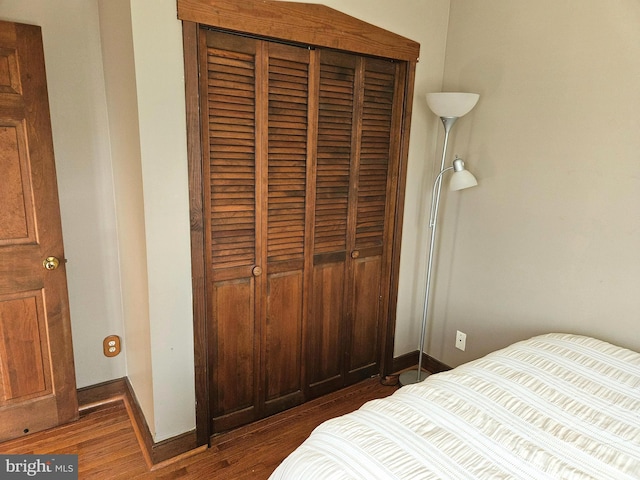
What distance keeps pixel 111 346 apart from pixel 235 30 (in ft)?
5.74

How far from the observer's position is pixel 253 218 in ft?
6.73

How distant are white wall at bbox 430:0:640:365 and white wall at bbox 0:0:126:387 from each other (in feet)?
6.21

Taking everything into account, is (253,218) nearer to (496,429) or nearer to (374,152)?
(374,152)

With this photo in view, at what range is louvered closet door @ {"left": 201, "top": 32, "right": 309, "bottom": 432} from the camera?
6.18ft

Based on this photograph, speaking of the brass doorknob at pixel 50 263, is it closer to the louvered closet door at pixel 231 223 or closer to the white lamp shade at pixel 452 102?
the louvered closet door at pixel 231 223

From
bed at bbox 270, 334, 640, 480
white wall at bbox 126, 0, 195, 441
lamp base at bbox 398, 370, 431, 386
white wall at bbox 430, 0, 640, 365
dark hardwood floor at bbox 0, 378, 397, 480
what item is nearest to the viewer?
bed at bbox 270, 334, 640, 480

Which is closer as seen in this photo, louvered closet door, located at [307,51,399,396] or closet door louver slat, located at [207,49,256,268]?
closet door louver slat, located at [207,49,256,268]

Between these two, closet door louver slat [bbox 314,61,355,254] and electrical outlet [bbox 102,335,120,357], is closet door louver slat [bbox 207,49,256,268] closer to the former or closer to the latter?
closet door louver slat [bbox 314,61,355,254]

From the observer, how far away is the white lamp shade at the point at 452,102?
2.16 metres

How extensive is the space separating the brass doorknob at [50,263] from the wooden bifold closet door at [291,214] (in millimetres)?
737

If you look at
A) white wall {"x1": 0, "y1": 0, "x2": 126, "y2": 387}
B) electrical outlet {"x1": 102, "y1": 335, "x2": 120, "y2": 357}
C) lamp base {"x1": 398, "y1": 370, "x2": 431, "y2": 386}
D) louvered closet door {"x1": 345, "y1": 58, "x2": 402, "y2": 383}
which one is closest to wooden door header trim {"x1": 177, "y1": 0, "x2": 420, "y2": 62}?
louvered closet door {"x1": 345, "y1": 58, "x2": 402, "y2": 383}

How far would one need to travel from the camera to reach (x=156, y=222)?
70.3 inches

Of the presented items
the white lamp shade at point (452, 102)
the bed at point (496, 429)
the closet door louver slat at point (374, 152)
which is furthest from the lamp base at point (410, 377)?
the white lamp shade at point (452, 102)

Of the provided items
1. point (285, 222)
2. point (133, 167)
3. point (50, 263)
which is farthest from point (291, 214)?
point (50, 263)
